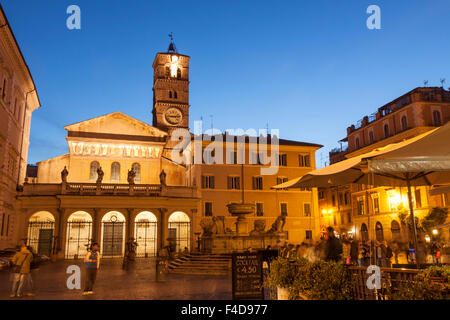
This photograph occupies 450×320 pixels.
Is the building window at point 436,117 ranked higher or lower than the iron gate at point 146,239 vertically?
higher

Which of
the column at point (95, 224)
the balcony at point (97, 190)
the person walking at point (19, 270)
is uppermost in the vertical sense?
the balcony at point (97, 190)

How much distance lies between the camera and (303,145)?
4734 centimetres

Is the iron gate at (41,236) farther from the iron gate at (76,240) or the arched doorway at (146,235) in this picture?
the arched doorway at (146,235)

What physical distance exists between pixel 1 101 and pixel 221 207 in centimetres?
→ 2400

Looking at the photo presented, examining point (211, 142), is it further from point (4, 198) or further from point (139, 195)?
point (4, 198)

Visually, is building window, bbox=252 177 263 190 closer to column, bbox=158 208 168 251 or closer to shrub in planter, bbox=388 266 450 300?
column, bbox=158 208 168 251

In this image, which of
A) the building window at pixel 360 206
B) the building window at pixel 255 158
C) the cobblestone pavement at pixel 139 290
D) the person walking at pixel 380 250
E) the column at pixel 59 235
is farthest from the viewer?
the building window at pixel 360 206

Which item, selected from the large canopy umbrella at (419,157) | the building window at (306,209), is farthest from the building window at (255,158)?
the large canopy umbrella at (419,157)

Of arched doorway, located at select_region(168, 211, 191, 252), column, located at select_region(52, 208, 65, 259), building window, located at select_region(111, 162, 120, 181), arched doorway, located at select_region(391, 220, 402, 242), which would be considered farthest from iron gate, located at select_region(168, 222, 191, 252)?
arched doorway, located at select_region(391, 220, 402, 242)

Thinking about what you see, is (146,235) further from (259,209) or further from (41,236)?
(259,209)

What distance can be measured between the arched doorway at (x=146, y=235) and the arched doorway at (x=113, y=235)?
1463mm

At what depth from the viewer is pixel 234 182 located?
143ft

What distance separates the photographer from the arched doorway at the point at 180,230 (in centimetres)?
3825
